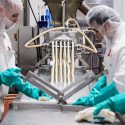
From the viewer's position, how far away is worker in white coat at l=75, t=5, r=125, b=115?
5.02ft

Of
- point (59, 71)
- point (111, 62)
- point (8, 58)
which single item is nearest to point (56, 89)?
point (111, 62)

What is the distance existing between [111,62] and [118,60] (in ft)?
0.33

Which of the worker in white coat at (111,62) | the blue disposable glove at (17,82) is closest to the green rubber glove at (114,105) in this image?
the worker in white coat at (111,62)

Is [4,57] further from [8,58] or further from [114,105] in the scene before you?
[114,105]

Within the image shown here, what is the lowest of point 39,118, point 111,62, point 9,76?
point 39,118

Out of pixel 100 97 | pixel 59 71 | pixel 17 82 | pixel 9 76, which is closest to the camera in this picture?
pixel 100 97

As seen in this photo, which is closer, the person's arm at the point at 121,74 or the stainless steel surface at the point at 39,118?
the stainless steel surface at the point at 39,118

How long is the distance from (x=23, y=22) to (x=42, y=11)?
0.58m

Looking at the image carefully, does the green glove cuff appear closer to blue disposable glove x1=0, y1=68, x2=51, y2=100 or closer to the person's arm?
the person's arm

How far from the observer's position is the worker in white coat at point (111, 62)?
5.02 ft

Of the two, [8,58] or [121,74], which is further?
[8,58]

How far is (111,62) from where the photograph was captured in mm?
1849

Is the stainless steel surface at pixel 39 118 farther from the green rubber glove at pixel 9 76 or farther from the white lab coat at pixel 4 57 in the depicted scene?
the white lab coat at pixel 4 57

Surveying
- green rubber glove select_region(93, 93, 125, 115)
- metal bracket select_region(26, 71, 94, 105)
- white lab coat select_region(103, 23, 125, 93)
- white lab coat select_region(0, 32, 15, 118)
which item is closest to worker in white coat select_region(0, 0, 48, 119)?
Answer: white lab coat select_region(0, 32, 15, 118)
